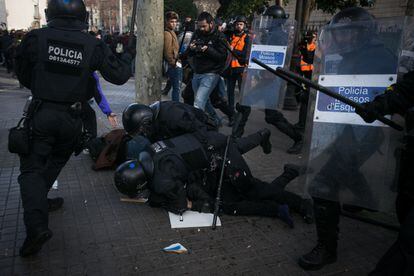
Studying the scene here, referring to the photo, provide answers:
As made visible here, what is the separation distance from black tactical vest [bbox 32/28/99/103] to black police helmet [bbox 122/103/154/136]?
940 mm

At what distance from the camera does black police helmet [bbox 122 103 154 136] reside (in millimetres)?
3820

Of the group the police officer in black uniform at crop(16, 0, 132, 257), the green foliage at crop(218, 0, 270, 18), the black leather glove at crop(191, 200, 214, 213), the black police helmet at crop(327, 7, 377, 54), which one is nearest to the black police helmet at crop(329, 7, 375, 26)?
the black police helmet at crop(327, 7, 377, 54)

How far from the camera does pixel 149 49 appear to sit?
523 centimetres

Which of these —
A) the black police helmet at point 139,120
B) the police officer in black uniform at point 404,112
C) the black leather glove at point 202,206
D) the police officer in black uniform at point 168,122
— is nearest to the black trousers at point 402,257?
the police officer in black uniform at point 404,112

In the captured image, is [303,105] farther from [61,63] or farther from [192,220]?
[61,63]

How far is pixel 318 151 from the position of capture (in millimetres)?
2551

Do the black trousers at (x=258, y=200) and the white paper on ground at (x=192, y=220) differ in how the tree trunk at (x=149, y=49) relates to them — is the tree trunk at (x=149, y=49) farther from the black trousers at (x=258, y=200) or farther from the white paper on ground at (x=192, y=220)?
the white paper on ground at (x=192, y=220)

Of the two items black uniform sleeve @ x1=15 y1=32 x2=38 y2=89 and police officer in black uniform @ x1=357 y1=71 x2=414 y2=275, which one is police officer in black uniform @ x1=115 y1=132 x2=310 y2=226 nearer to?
black uniform sleeve @ x1=15 y1=32 x2=38 y2=89

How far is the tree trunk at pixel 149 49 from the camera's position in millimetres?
5070

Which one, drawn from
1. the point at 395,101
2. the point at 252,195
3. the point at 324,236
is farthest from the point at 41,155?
the point at 395,101

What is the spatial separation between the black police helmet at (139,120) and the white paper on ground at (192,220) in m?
0.90

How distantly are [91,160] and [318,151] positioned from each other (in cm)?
341

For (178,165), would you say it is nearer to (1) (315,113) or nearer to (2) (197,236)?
(2) (197,236)

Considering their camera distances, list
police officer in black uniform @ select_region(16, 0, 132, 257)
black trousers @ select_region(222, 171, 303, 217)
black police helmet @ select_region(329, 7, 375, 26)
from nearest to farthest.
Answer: black police helmet @ select_region(329, 7, 375, 26)
police officer in black uniform @ select_region(16, 0, 132, 257)
black trousers @ select_region(222, 171, 303, 217)
